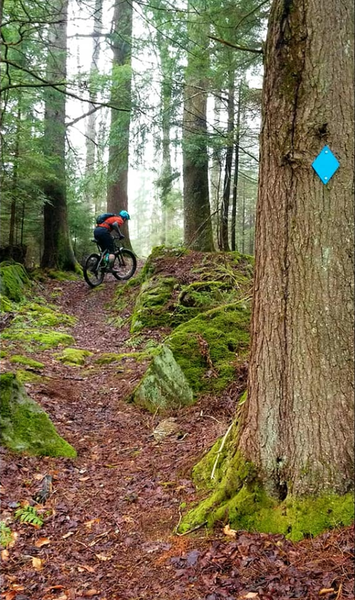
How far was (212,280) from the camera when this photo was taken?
811cm

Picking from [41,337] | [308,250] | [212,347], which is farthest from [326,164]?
[41,337]

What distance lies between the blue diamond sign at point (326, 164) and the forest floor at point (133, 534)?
6.40 feet

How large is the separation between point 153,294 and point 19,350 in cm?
291

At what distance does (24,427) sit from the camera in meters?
4.08

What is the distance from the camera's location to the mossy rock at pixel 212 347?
5.13m

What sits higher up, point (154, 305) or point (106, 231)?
point (106, 231)

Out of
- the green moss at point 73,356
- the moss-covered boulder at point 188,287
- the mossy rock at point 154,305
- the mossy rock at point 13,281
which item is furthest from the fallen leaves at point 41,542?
the mossy rock at point 13,281

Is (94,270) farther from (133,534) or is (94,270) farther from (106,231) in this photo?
(133,534)

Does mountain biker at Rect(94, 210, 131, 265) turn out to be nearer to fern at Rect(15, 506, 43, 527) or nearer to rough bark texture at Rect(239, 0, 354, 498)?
fern at Rect(15, 506, 43, 527)

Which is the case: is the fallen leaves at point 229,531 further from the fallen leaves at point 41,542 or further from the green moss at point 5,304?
the green moss at point 5,304

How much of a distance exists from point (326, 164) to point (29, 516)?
10.0 feet

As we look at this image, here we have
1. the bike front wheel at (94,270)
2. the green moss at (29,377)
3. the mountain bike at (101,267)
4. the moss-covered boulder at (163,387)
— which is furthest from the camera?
the bike front wheel at (94,270)

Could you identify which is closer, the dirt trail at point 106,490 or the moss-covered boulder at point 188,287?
the dirt trail at point 106,490

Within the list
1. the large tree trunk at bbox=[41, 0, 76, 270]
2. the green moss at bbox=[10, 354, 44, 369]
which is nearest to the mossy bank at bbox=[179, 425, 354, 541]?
the green moss at bbox=[10, 354, 44, 369]
